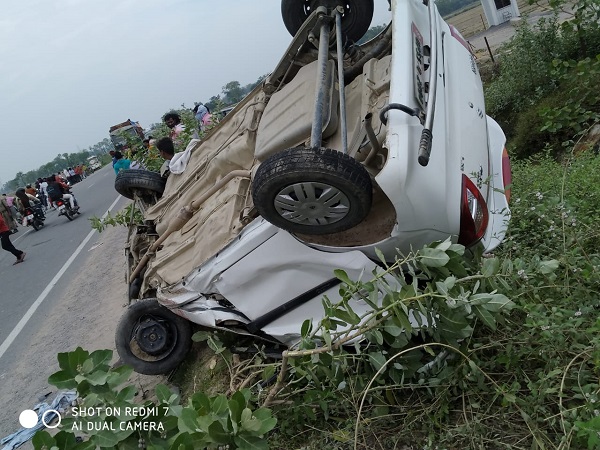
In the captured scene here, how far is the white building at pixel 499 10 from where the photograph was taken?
1041 inches

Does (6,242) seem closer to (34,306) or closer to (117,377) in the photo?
(34,306)

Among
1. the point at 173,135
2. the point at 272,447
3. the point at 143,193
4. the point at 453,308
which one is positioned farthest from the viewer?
the point at 173,135

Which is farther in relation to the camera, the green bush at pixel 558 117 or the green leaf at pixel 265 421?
the green bush at pixel 558 117

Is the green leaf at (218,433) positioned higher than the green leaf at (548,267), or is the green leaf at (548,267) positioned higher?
the green leaf at (218,433)

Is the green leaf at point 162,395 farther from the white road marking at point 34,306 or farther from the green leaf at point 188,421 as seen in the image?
the white road marking at point 34,306

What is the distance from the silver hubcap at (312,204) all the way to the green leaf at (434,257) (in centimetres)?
48

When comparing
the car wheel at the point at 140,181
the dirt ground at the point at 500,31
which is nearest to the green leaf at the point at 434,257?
the dirt ground at the point at 500,31

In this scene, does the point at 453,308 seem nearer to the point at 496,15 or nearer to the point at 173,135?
the point at 173,135

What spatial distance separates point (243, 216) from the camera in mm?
3299

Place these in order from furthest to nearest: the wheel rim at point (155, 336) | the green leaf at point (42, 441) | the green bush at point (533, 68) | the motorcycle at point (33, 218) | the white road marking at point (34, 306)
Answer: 1. the motorcycle at point (33, 218)
2. the green bush at point (533, 68)
3. the white road marking at point (34, 306)
4. the wheel rim at point (155, 336)
5. the green leaf at point (42, 441)

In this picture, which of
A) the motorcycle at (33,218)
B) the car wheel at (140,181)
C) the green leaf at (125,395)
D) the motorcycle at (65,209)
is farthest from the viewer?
the motorcycle at (33,218)

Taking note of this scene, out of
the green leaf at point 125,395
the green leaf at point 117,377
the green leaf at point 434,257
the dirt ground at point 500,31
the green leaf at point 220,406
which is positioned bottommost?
the dirt ground at point 500,31

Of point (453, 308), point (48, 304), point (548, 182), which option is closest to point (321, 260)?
point (453, 308)

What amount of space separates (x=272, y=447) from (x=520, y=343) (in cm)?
133
